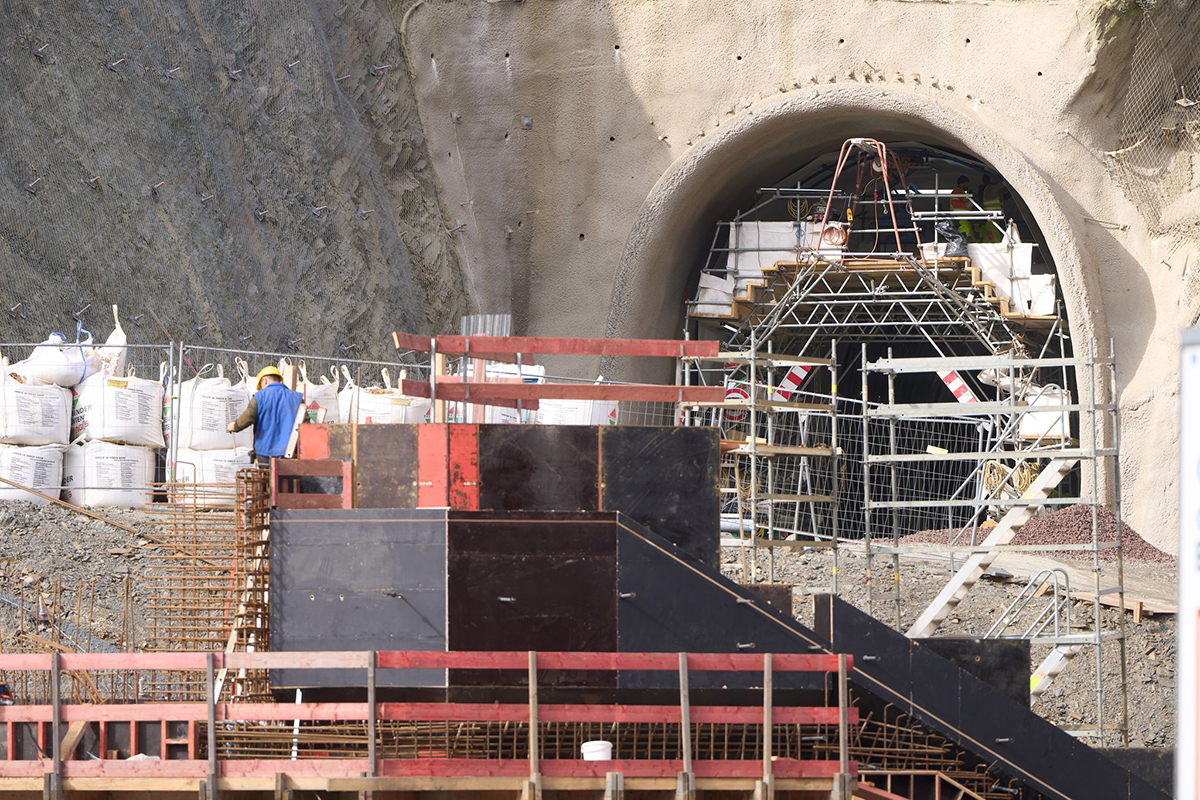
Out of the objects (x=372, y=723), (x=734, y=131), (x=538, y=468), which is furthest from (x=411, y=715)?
(x=734, y=131)

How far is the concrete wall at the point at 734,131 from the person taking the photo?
66.4 ft

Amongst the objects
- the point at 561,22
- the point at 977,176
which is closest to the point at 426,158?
the point at 561,22

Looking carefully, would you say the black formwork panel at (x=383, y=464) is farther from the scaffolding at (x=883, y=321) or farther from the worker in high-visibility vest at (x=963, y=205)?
the worker in high-visibility vest at (x=963, y=205)

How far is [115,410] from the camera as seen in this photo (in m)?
14.4

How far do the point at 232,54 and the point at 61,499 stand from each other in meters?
8.57

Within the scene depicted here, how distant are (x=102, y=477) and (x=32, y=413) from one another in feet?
2.93

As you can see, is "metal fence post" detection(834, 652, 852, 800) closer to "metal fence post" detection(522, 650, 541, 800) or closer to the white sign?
"metal fence post" detection(522, 650, 541, 800)

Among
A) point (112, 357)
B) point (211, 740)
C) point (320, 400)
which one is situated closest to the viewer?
point (211, 740)

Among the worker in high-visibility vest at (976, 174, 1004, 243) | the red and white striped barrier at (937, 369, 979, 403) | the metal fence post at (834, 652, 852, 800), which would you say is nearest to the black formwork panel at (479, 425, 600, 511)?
the metal fence post at (834, 652, 852, 800)

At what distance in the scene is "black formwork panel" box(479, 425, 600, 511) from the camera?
1000 cm

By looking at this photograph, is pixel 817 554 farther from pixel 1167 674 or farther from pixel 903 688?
pixel 903 688

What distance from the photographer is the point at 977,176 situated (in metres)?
25.3

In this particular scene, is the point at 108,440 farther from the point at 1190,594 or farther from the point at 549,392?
the point at 1190,594

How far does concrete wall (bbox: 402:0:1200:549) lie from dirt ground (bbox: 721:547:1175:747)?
16.3ft
